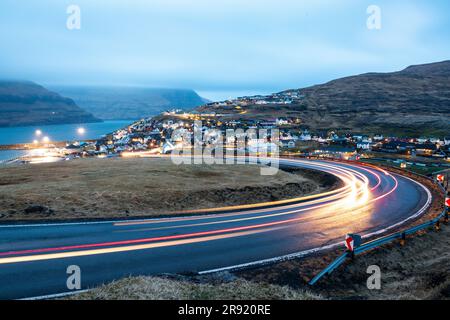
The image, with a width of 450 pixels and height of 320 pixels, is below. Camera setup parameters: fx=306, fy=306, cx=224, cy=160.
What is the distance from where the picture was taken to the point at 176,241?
1616 centimetres

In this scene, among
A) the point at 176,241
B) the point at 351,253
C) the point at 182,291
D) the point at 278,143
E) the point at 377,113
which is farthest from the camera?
the point at 377,113

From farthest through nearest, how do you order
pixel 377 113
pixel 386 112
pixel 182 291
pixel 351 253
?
pixel 386 112 < pixel 377 113 < pixel 351 253 < pixel 182 291

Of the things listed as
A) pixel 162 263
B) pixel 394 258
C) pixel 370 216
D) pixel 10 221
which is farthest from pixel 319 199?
pixel 10 221

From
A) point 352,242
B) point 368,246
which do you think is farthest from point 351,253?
point 368,246

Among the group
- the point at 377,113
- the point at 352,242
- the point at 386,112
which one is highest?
the point at 386,112

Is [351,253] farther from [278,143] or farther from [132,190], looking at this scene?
[278,143]

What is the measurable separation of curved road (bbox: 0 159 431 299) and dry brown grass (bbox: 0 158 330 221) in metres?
3.72

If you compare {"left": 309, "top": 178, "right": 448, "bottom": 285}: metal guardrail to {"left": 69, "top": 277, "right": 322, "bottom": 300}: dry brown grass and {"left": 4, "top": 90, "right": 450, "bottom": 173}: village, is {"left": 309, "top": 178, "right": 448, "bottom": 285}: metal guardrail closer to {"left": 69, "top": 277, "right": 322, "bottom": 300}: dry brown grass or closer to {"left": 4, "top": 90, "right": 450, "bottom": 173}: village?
{"left": 69, "top": 277, "right": 322, "bottom": 300}: dry brown grass

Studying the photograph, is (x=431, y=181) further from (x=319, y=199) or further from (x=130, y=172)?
(x=130, y=172)

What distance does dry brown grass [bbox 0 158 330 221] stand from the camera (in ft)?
70.8

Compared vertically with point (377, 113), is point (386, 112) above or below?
above

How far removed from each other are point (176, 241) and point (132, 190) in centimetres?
1245

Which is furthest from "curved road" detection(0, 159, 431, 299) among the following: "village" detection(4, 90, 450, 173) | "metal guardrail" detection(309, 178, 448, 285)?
"village" detection(4, 90, 450, 173)

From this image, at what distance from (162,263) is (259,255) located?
4562 millimetres
